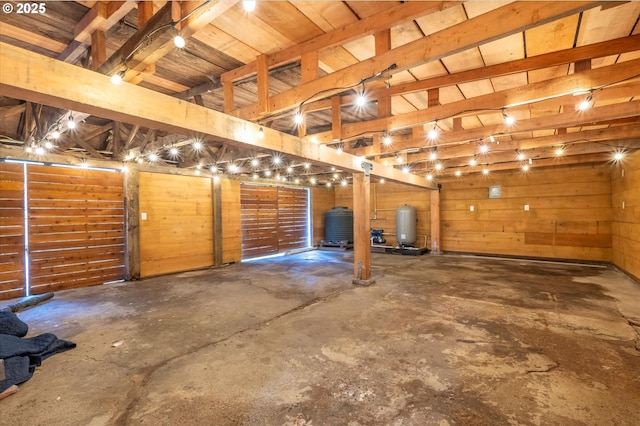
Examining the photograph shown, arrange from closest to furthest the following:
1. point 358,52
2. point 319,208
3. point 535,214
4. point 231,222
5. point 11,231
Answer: point 358,52
point 11,231
point 535,214
point 231,222
point 319,208

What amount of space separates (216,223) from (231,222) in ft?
1.66

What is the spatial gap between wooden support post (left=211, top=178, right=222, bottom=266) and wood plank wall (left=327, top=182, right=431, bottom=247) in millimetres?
5453

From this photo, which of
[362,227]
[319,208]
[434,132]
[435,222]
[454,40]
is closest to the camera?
[454,40]

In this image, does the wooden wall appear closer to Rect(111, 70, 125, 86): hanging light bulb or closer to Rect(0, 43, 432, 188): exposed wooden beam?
Rect(0, 43, 432, 188): exposed wooden beam

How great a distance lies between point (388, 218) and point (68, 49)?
30.3 feet

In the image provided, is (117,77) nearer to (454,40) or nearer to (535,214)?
(454,40)

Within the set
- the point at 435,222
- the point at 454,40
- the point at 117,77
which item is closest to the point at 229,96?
the point at 117,77

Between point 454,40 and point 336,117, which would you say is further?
point 336,117

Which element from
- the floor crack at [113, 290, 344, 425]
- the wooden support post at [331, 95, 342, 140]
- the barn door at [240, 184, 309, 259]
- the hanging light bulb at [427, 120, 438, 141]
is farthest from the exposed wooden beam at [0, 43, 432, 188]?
the barn door at [240, 184, 309, 259]

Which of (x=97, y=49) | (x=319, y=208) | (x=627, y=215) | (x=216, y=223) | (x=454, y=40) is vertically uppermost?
(x=97, y=49)

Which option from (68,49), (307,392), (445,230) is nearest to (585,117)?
(307,392)

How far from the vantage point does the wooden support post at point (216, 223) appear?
296 inches

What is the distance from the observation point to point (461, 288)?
498 centimetres

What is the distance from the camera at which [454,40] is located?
1.86 meters
